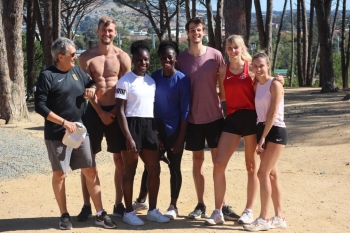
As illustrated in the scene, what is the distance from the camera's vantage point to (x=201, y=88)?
260 inches

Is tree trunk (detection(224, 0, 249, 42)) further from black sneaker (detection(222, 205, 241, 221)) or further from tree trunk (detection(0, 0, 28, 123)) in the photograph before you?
black sneaker (detection(222, 205, 241, 221))

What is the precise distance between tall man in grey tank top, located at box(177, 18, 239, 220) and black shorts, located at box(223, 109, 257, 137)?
0.89ft

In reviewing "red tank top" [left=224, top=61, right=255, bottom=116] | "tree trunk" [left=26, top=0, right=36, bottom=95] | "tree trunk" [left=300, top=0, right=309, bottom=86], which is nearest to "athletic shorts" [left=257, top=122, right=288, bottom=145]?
"red tank top" [left=224, top=61, right=255, bottom=116]

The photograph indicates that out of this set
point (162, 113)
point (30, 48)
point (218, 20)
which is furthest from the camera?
point (218, 20)

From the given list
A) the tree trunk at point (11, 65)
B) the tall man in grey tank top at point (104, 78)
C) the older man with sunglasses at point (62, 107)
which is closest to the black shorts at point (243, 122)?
the tall man in grey tank top at point (104, 78)

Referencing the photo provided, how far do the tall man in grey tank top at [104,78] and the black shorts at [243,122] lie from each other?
1.13m

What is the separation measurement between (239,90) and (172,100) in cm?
66

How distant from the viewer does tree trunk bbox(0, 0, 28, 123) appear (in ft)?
51.1

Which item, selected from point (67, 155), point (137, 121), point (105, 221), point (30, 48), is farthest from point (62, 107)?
point (30, 48)

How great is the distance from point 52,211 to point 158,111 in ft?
6.00

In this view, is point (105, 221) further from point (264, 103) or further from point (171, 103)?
point (264, 103)

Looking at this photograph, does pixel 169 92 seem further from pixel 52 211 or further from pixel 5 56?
pixel 5 56

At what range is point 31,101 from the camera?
25.5 meters

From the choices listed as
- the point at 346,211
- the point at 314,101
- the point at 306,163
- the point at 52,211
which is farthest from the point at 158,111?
the point at 314,101
